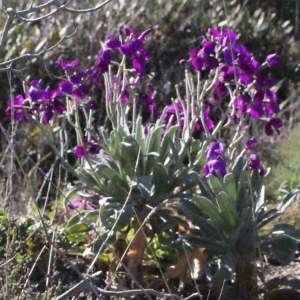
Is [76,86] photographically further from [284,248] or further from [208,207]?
[284,248]

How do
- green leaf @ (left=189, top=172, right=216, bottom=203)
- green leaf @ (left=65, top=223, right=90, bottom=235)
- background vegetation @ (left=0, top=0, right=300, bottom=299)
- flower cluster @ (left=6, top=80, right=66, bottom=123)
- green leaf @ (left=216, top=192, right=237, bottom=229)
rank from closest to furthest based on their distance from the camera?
green leaf @ (left=216, top=192, right=237, bottom=229), green leaf @ (left=189, top=172, right=216, bottom=203), flower cluster @ (left=6, top=80, right=66, bottom=123), green leaf @ (left=65, top=223, right=90, bottom=235), background vegetation @ (left=0, top=0, right=300, bottom=299)

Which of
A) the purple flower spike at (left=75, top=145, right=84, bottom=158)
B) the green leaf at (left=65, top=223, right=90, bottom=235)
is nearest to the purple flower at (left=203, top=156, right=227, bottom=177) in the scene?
the purple flower spike at (left=75, top=145, right=84, bottom=158)

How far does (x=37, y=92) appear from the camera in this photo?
2.85m

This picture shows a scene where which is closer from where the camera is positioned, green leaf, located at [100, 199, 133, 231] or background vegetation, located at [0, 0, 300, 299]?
green leaf, located at [100, 199, 133, 231]

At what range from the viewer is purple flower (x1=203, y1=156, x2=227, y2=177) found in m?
2.66

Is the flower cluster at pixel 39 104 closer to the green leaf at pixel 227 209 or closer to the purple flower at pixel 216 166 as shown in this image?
the purple flower at pixel 216 166

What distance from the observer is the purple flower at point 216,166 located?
2656 millimetres

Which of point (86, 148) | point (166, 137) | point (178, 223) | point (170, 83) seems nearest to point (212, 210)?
point (178, 223)

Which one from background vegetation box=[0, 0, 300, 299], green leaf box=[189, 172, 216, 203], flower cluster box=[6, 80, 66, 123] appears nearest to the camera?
green leaf box=[189, 172, 216, 203]

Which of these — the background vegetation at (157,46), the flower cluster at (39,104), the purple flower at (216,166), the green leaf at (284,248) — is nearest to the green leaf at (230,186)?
the purple flower at (216,166)

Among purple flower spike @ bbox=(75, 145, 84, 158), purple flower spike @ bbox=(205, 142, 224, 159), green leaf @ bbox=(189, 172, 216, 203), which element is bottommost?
green leaf @ bbox=(189, 172, 216, 203)

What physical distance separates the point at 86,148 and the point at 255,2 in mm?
6502

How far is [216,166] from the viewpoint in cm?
266

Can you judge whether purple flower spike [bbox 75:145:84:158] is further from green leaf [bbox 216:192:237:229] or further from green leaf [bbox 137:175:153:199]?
green leaf [bbox 216:192:237:229]
